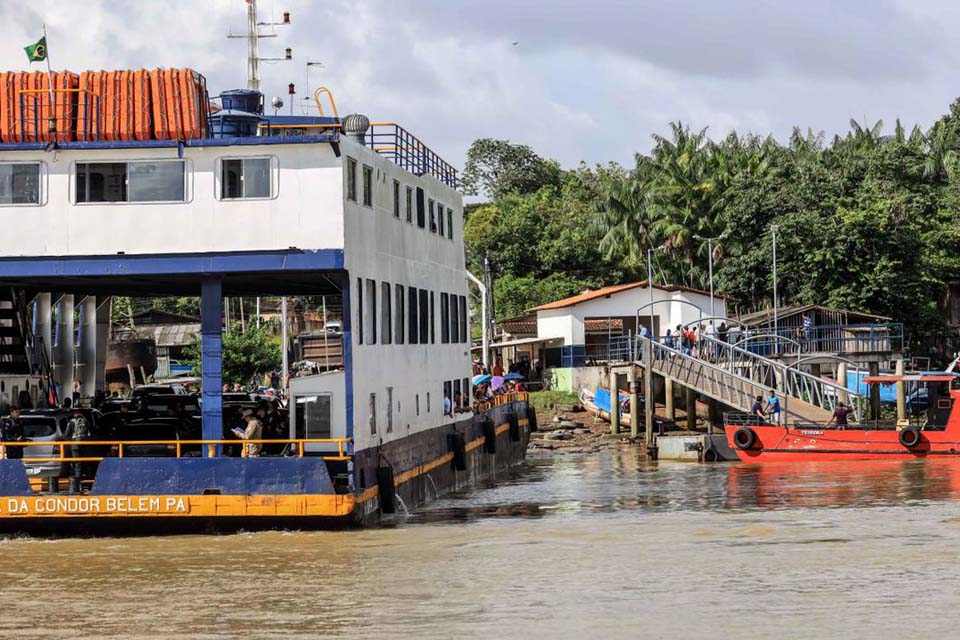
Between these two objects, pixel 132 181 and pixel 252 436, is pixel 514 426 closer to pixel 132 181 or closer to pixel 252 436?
pixel 252 436

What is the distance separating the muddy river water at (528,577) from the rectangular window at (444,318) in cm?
499

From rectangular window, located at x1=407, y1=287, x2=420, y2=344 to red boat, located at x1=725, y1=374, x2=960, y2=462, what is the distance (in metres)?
13.6

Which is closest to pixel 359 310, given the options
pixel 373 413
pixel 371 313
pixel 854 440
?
pixel 371 313

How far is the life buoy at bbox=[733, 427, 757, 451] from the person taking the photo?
3922 cm

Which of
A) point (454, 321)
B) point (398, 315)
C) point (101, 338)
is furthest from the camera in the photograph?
point (101, 338)

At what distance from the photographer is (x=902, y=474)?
34.7 m

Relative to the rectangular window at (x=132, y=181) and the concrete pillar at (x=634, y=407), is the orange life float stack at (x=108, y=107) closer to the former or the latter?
the rectangular window at (x=132, y=181)

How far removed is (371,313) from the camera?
2444 centimetres

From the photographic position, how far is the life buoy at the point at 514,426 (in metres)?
41.0

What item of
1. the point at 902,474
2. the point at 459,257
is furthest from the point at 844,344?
the point at 459,257

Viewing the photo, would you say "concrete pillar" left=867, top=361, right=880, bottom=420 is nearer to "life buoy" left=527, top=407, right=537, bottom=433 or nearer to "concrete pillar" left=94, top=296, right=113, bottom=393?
"life buoy" left=527, top=407, right=537, bottom=433

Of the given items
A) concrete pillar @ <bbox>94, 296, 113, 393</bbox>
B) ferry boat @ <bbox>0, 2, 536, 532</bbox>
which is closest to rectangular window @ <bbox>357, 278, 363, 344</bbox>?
ferry boat @ <bbox>0, 2, 536, 532</bbox>

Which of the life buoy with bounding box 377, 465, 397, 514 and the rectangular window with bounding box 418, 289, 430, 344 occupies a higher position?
the rectangular window with bounding box 418, 289, 430, 344

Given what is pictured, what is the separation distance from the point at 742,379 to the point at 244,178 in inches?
1012
